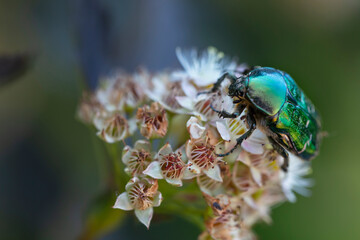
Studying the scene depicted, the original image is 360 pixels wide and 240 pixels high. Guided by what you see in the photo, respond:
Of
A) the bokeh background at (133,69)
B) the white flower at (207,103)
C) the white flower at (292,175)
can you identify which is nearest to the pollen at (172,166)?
the white flower at (207,103)

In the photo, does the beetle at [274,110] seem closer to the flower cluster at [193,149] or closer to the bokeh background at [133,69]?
the flower cluster at [193,149]

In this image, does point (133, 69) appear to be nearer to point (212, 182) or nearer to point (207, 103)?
point (207, 103)

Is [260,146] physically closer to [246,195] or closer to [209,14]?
[246,195]

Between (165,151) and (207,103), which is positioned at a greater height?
(207,103)

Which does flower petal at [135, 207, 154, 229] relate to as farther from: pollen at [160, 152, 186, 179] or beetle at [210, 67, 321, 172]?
beetle at [210, 67, 321, 172]

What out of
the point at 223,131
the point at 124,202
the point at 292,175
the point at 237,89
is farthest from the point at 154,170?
the point at 292,175

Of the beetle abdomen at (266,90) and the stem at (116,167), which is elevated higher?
the beetle abdomen at (266,90)

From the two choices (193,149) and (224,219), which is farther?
(224,219)
